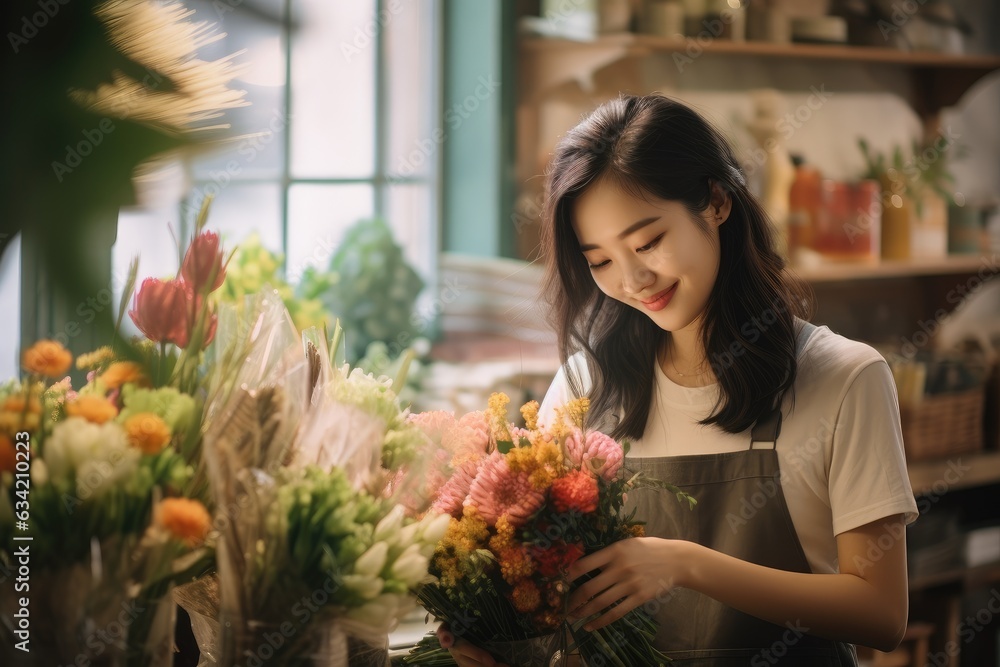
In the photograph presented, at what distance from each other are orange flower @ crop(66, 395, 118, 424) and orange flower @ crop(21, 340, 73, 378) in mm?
31

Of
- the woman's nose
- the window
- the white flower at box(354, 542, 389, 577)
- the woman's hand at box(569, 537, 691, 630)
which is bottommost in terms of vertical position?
the woman's hand at box(569, 537, 691, 630)

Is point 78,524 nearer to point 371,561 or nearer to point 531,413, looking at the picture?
point 371,561

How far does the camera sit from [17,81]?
405mm

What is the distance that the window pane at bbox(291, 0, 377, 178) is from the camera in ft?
8.73

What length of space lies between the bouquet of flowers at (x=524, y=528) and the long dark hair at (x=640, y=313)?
338 mm

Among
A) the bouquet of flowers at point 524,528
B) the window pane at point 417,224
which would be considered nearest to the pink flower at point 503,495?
the bouquet of flowers at point 524,528

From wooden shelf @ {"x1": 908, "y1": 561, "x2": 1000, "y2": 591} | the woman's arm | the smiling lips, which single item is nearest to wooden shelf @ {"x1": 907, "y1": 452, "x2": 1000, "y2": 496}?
wooden shelf @ {"x1": 908, "y1": 561, "x2": 1000, "y2": 591}

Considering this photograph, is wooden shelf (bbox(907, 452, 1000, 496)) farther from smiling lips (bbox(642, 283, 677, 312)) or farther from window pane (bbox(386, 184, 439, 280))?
smiling lips (bbox(642, 283, 677, 312))

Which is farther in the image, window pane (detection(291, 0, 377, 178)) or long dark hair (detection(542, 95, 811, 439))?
window pane (detection(291, 0, 377, 178))

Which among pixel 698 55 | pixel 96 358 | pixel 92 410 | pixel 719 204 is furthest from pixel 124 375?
pixel 698 55

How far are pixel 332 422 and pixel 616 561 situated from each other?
33 centimetres

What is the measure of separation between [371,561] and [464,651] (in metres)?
0.26

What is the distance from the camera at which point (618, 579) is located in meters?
0.97

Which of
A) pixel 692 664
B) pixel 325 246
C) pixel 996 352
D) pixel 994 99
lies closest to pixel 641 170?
pixel 692 664
